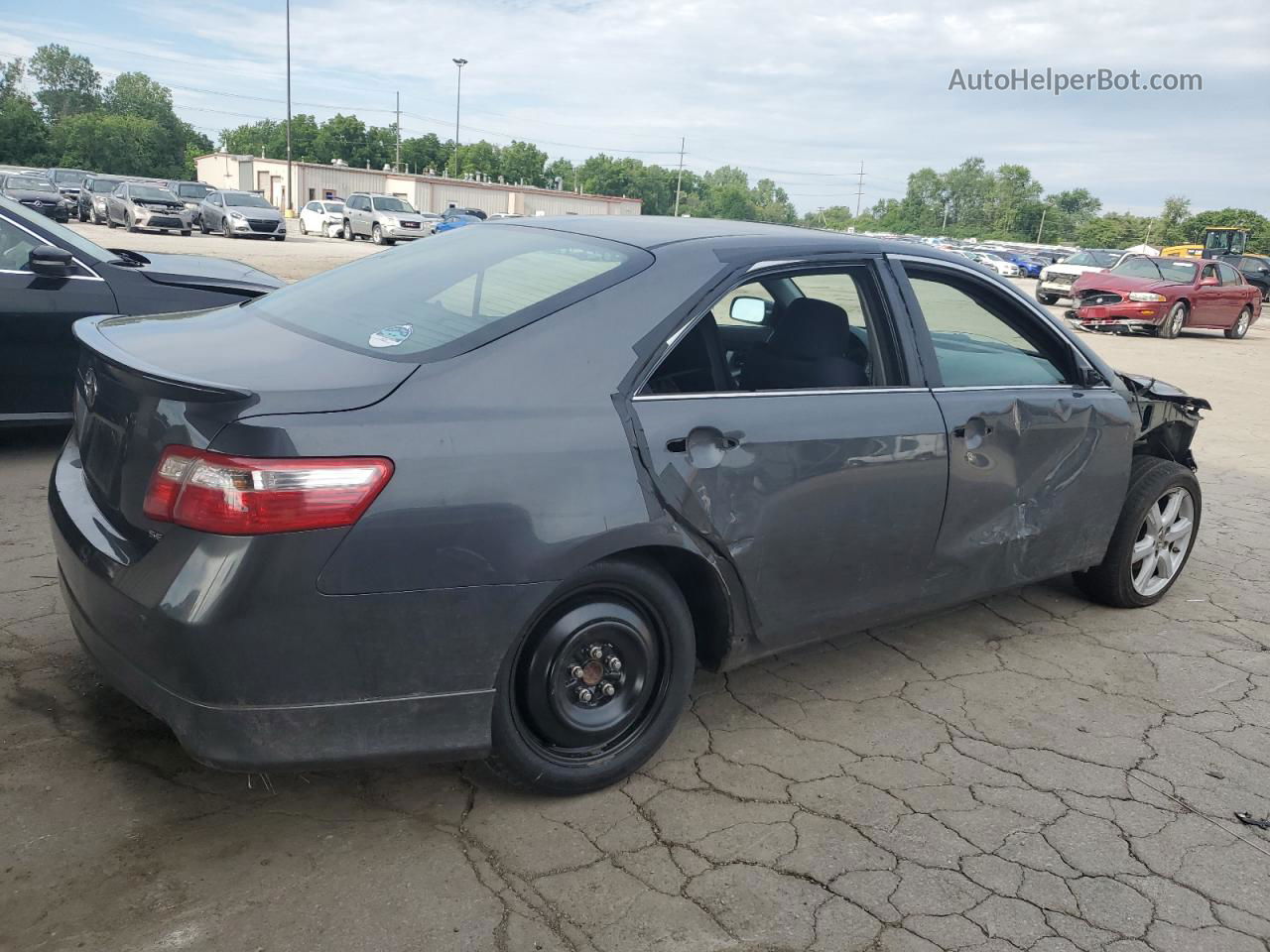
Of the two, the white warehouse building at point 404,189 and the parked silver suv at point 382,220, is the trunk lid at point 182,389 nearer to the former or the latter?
the parked silver suv at point 382,220

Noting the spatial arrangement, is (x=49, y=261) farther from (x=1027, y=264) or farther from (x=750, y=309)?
(x=1027, y=264)

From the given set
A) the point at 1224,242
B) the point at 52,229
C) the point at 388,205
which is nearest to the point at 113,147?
the point at 388,205

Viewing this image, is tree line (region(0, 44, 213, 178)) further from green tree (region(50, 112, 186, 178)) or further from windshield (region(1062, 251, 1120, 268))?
windshield (region(1062, 251, 1120, 268))

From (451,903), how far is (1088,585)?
3395mm

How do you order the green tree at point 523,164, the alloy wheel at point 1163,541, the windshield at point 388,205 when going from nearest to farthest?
the alloy wheel at point 1163,541 → the windshield at point 388,205 → the green tree at point 523,164

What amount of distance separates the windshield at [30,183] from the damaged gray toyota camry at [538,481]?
3594 cm

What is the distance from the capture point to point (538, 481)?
2.47 meters

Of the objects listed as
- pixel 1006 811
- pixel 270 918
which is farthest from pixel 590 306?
pixel 1006 811

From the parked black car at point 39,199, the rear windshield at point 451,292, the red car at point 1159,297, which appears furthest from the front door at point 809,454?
the parked black car at point 39,199

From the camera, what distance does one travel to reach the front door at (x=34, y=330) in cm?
556

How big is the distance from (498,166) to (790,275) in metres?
107

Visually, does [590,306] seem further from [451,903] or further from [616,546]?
[451,903]

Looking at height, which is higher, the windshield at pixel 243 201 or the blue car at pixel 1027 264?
the blue car at pixel 1027 264

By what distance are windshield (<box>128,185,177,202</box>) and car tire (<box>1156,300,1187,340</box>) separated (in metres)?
28.7
